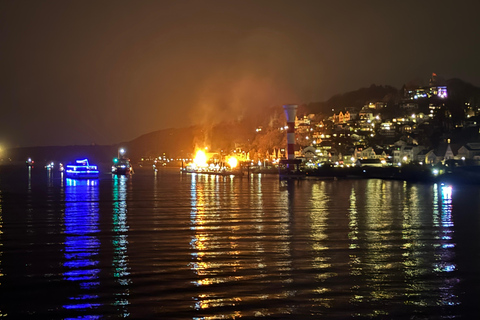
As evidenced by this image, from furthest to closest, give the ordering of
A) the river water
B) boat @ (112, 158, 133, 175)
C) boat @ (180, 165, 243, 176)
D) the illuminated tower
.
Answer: boat @ (180, 165, 243, 176) < boat @ (112, 158, 133, 175) < the illuminated tower < the river water

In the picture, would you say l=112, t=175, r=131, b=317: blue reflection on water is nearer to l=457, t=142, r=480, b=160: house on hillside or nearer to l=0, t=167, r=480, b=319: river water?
l=0, t=167, r=480, b=319: river water

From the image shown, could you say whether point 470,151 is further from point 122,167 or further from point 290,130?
point 122,167

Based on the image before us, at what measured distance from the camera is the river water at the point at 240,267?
316 inches

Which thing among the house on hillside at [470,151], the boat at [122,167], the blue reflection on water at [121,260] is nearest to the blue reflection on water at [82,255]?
the blue reflection on water at [121,260]

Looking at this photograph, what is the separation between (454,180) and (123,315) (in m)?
53.5

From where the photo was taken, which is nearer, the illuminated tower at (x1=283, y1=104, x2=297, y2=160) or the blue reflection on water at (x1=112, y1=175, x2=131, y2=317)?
the blue reflection on water at (x1=112, y1=175, x2=131, y2=317)

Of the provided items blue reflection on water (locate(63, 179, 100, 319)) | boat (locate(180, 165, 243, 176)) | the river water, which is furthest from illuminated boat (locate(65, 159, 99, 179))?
the river water

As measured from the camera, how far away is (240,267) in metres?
11.0

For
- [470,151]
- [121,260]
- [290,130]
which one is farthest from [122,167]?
[121,260]

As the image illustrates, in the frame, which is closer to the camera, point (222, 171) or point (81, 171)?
point (81, 171)

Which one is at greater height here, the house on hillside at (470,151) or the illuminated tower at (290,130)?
the illuminated tower at (290,130)

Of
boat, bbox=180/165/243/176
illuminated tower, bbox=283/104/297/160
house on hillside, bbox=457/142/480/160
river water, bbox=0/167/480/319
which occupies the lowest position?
river water, bbox=0/167/480/319

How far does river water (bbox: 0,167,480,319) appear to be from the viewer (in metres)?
8.02

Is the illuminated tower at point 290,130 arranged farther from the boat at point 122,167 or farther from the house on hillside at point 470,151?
the boat at point 122,167
